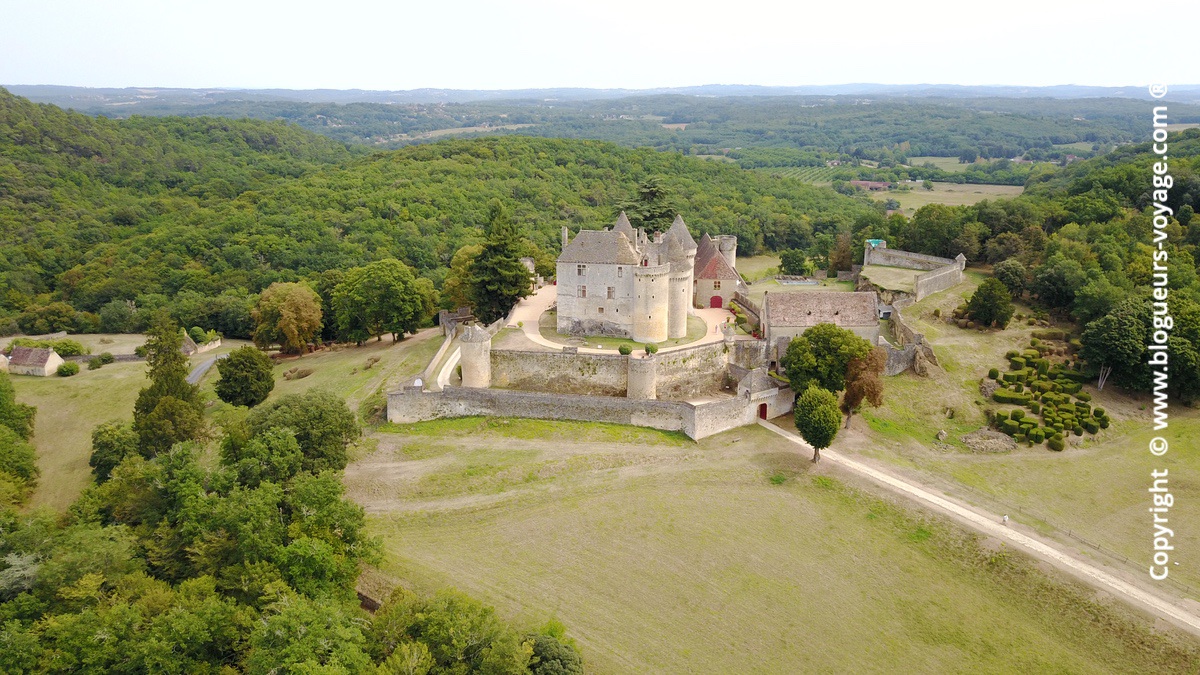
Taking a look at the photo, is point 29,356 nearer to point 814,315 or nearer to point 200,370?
point 200,370

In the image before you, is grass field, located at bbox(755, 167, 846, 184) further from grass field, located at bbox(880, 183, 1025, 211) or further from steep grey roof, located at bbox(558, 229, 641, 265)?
steep grey roof, located at bbox(558, 229, 641, 265)

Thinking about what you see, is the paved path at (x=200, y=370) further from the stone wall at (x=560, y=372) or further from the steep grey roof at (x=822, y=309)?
the steep grey roof at (x=822, y=309)

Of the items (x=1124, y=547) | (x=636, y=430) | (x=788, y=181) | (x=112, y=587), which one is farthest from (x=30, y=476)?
(x=788, y=181)

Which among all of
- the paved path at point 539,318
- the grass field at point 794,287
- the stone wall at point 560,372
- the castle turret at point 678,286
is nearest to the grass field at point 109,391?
the paved path at point 539,318

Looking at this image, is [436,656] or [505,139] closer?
[436,656]

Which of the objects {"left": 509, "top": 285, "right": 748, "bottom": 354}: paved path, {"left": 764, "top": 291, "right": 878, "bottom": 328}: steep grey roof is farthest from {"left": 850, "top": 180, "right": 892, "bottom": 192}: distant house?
{"left": 764, "top": 291, "right": 878, "bottom": 328}: steep grey roof

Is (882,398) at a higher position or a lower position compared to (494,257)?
lower

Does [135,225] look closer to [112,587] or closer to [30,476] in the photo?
[30,476]
